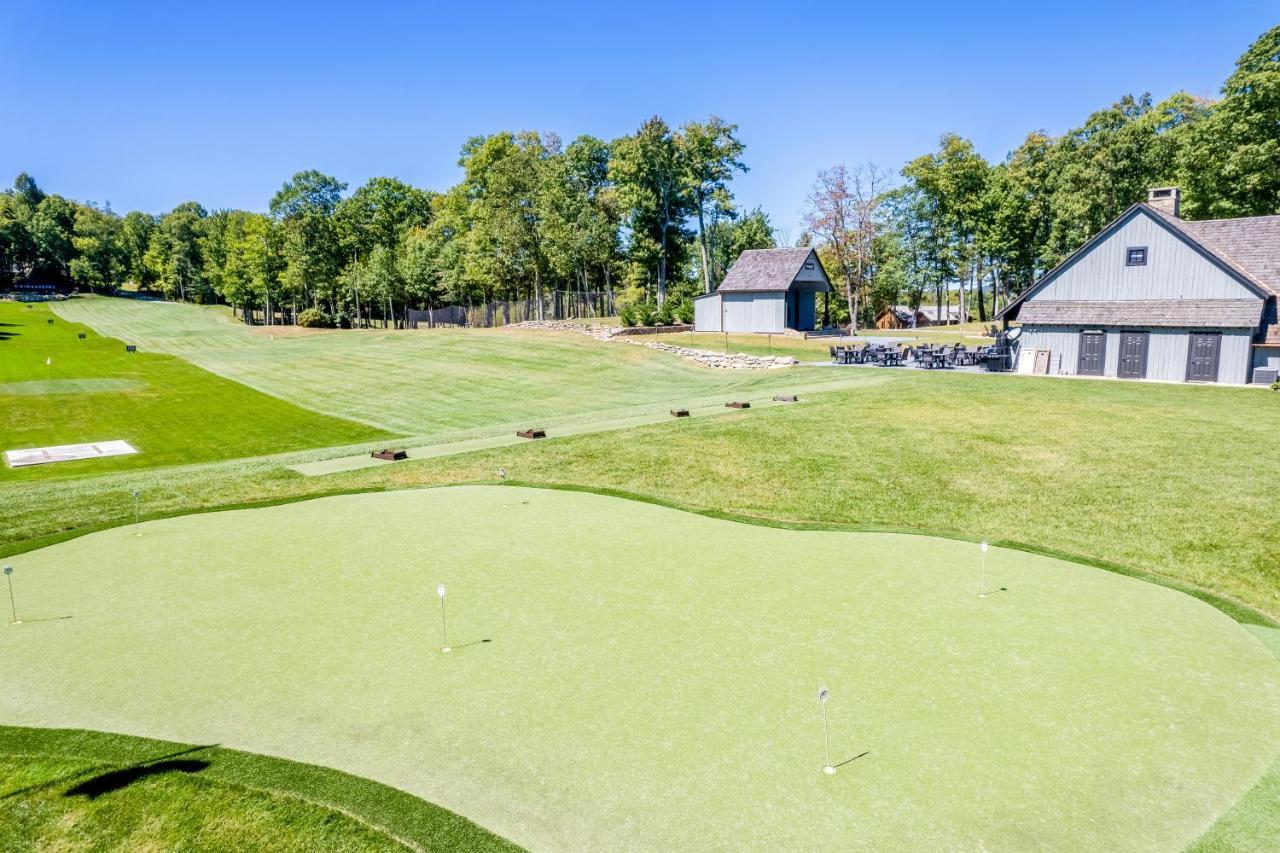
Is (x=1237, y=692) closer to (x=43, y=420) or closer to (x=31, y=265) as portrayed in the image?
(x=43, y=420)

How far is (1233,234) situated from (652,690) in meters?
37.5

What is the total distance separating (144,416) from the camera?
31.1 metres

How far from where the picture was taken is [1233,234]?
3088cm

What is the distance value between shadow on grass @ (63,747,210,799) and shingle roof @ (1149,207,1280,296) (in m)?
36.6

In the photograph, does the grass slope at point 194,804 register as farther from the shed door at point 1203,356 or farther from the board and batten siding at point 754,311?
the board and batten siding at point 754,311

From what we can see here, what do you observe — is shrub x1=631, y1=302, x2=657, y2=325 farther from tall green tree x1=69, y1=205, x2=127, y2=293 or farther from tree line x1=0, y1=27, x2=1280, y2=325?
tall green tree x1=69, y1=205, x2=127, y2=293

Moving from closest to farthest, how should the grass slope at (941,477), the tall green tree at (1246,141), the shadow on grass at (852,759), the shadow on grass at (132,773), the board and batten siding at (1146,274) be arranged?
the shadow on grass at (852,759) → the shadow on grass at (132,773) → the grass slope at (941,477) → the board and batten siding at (1146,274) → the tall green tree at (1246,141)

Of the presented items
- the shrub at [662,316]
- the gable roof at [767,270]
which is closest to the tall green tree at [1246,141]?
the gable roof at [767,270]

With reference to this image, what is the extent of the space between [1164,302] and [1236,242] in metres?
4.64

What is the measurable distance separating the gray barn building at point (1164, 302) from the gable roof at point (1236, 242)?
0.04 m

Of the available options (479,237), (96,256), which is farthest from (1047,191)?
(96,256)

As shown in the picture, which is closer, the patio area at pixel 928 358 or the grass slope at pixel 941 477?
the grass slope at pixel 941 477

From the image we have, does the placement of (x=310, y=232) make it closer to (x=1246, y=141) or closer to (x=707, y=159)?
(x=707, y=159)

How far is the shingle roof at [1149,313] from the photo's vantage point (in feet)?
90.3
